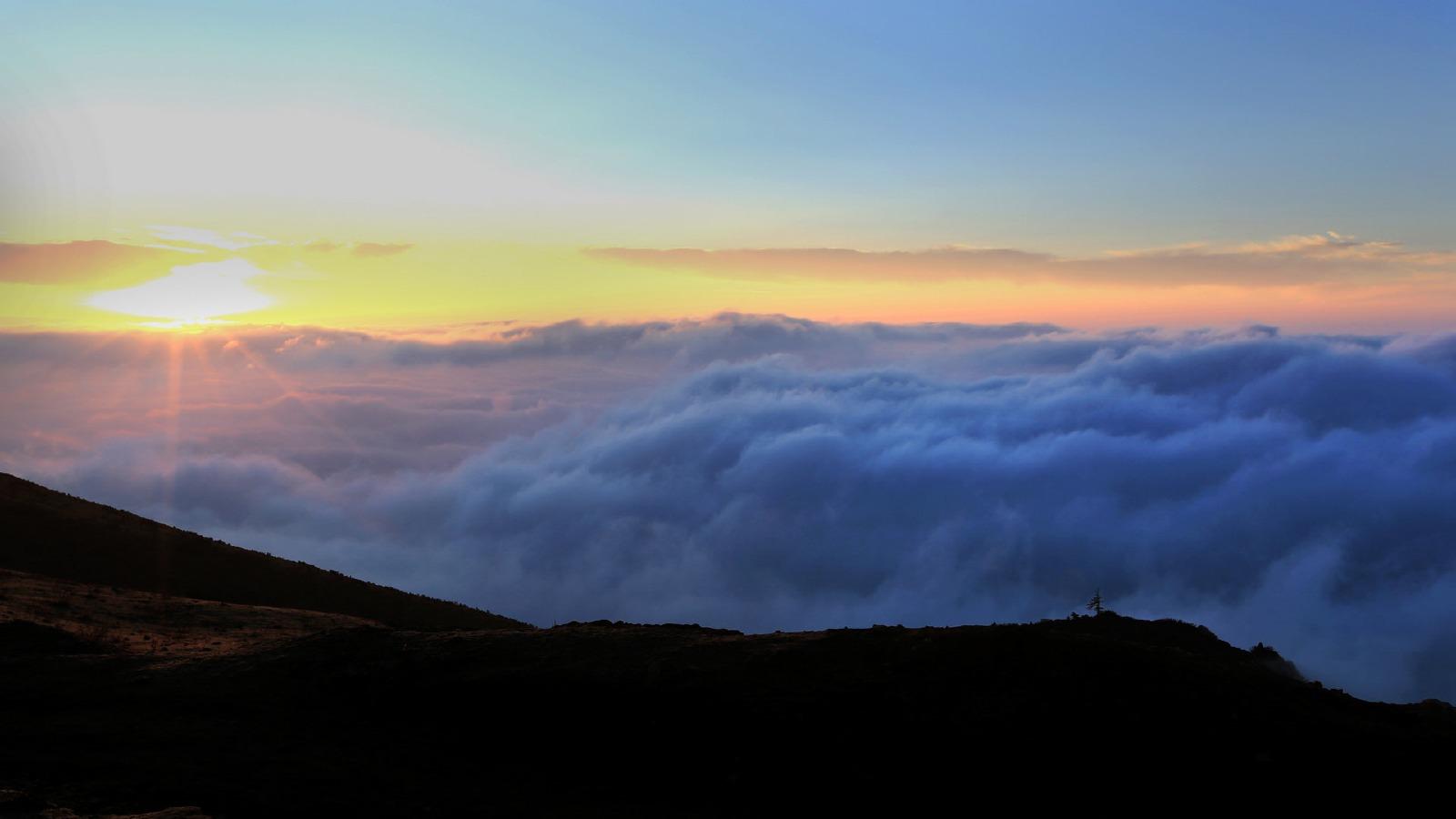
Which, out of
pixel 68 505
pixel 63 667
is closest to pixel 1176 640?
pixel 63 667

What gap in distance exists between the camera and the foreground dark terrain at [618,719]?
15.3 meters

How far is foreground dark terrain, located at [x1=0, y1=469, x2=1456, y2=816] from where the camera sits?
50.1 ft

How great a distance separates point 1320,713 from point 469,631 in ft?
58.1

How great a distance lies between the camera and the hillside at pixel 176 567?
117 feet

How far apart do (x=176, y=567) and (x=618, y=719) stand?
27.6 m

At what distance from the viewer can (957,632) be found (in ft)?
63.6

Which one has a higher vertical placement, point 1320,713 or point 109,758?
point 1320,713

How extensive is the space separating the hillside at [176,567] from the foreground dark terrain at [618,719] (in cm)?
1398

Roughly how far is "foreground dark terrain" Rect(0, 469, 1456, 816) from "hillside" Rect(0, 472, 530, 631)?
45.9ft

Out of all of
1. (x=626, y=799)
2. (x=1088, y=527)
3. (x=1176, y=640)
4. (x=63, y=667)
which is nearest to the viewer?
(x=626, y=799)

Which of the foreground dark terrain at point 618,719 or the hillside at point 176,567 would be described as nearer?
the foreground dark terrain at point 618,719

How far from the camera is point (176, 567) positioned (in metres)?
37.3

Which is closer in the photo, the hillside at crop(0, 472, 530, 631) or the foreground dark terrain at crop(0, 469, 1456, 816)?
the foreground dark terrain at crop(0, 469, 1456, 816)

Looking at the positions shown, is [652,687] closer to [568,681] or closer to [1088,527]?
[568,681]
